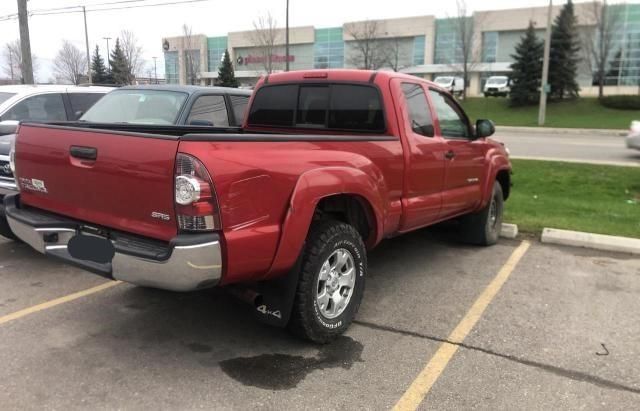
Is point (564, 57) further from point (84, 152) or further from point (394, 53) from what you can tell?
point (84, 152)

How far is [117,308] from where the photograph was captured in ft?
14.6

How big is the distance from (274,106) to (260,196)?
228 centimetres

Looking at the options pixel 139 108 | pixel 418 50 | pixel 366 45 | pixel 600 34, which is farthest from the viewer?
pixel 418 50

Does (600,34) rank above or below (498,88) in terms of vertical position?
above

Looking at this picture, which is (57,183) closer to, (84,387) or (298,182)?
(84,387)

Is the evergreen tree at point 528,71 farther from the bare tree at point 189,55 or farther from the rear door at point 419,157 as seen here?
the rear door at point 419,157

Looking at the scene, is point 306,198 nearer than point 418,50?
Yes

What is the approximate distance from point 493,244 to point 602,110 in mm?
36033

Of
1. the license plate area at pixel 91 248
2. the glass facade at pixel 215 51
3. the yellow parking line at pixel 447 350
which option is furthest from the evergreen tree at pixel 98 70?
the license plate area at pixel 91 248

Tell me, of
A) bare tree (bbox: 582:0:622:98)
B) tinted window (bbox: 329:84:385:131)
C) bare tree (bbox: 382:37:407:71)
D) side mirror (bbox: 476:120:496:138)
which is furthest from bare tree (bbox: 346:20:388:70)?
tinted window (bbox: 329:84:385:131)

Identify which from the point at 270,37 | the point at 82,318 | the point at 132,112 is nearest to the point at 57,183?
the point at 82,318

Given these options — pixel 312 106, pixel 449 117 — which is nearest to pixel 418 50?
pixel 449 117

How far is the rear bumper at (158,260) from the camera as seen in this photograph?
9.51ft

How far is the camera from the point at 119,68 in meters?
50.3
